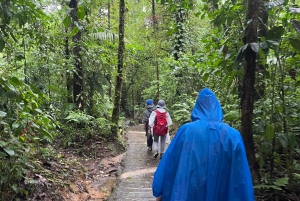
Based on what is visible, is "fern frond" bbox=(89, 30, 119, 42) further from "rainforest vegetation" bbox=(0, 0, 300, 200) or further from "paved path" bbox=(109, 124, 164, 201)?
"paved path" bbox=(109, 124, 164, 201)

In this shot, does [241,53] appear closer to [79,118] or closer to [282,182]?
[282,182]

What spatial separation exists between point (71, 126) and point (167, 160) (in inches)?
313

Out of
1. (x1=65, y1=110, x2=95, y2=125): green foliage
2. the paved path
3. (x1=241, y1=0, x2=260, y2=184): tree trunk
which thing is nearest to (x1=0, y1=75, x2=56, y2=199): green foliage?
the paved path

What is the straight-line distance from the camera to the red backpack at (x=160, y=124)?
931cm

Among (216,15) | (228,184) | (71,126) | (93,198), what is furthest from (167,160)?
(71,126)

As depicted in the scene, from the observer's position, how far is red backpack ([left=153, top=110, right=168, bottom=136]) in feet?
30.6

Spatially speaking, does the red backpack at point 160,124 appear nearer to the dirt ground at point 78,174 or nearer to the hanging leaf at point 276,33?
the dirt ground at point 78,174

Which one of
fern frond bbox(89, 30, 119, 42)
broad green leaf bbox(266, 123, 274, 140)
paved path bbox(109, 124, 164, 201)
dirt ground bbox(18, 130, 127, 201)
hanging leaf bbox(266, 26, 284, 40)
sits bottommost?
paved path bbox(109, 124, 164, 201)

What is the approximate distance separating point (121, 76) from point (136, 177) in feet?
16.7

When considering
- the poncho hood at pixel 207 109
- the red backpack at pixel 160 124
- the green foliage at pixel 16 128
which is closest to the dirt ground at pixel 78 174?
the green foliage at pixel 16 128

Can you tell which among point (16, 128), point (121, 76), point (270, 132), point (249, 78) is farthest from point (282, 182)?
point (121, 76)

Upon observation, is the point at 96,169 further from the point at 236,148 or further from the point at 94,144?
the point at 236,148

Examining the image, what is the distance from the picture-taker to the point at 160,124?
9289mm

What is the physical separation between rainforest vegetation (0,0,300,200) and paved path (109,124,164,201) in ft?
3.35
